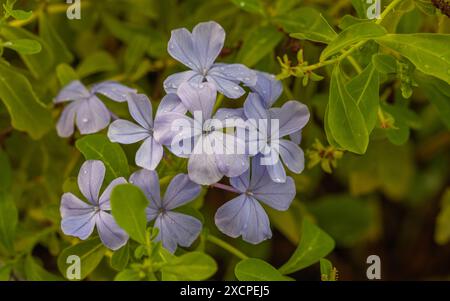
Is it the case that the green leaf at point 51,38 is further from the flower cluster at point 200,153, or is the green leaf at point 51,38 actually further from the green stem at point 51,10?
the flower cluster at point 200,153

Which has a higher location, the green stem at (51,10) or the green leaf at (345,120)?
the green stem at (51,10)

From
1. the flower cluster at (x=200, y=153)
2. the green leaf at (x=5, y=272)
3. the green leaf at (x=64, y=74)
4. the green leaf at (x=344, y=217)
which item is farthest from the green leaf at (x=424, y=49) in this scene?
the green leaf at (x=344, y=217)

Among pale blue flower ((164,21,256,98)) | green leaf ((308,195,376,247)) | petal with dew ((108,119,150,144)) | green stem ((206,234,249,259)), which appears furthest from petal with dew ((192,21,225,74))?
green leaf ((308,195,376,247))

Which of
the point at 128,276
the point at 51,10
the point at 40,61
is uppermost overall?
the point at 51,10

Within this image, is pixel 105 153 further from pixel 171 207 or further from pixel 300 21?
pixel 300 21

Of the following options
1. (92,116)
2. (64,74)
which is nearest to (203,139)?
(92,116)
